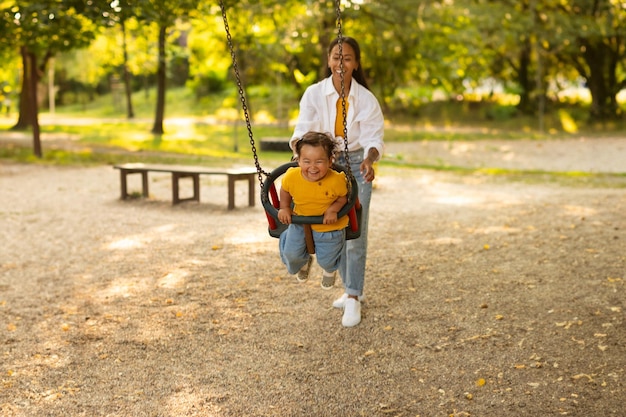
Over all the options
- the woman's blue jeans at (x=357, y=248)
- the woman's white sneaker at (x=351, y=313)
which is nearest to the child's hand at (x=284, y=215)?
the woman's blue jeans at (x=357, y=248)

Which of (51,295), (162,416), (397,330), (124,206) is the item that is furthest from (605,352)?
(124,206)

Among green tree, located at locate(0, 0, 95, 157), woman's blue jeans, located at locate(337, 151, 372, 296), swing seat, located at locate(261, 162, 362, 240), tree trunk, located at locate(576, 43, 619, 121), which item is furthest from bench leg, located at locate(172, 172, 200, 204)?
tree trunk, located at locate(576, 43, 619, 121)

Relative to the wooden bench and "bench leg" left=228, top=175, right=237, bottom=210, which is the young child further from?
"bench leg" left=228, top=175, right=237, bottom=210

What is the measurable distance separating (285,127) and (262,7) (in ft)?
19.9

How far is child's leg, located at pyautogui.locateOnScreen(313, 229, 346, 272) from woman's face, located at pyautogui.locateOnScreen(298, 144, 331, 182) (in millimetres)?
331

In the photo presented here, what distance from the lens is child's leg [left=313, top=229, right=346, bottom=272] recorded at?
4090 millimetres

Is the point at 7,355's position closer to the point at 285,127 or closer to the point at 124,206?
the point at 124,206

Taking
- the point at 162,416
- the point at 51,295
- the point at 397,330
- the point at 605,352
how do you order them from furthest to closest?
the point at 51,295, the point at 397,330, the point at 605,352, the point at 162,416

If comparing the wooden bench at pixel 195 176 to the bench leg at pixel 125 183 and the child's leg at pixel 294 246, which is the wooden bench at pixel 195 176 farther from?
the child's leg at pixel 294 246

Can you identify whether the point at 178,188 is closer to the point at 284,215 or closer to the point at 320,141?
the point at 284,215

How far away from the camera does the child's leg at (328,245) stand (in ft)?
13.4

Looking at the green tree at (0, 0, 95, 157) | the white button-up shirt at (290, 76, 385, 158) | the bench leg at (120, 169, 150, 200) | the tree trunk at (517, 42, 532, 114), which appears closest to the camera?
the white button-up shirt at (290, 76, 385, 158)

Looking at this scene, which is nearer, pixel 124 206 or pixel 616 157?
pixel 124 206

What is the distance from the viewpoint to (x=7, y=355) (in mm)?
4527
